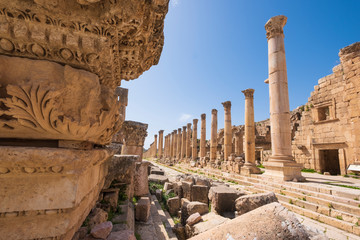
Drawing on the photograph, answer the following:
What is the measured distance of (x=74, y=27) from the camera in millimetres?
1353

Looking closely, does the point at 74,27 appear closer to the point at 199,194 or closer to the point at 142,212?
the point at 142,212

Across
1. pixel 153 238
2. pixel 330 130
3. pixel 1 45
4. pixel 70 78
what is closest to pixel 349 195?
pixel 153 238

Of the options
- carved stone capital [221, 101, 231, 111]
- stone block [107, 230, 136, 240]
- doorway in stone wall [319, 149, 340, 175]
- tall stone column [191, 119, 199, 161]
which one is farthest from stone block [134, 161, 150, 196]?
tall stone column [191, 119, 199, 161]

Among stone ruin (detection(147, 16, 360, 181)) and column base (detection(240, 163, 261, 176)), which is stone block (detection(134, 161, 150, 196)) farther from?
column base (detection(240, 163, 261, 176))

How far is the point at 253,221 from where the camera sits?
1849mm

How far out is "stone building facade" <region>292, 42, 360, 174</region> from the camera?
1188 centimetres

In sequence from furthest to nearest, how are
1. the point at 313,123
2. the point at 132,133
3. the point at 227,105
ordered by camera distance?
the point at 227,105
the point at 313,123
the point at 132,133

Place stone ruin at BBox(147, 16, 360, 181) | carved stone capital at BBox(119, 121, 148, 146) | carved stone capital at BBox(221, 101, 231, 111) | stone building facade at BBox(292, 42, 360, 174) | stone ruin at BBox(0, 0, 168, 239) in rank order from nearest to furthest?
stone ruin at BBox(0, 0, 168, 239) < stone ruin at BBox(147, 16, 360, 181) < carved stone capital at BBox(119, 121, 148, 146) < stone building facade at BBox(292, 42, 360, 174) < carved stone capital at BBox(221, 101, 231, 111)

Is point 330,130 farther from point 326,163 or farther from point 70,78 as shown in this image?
point 70,78

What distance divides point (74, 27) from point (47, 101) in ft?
2.10

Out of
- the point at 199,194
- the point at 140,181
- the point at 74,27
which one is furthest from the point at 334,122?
the point at 74,27

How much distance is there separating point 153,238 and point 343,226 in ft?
16.7

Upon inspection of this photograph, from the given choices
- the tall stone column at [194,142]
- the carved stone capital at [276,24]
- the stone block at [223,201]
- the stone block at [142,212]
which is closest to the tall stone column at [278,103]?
the carved stone capital at [276,24]

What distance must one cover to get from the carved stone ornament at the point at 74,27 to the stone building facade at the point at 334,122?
16.1 m
